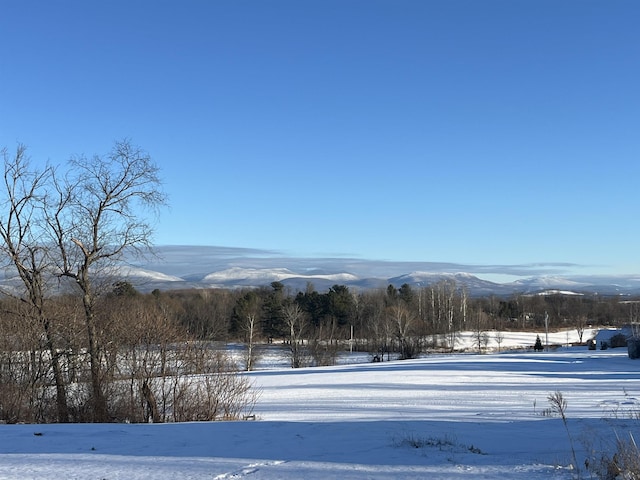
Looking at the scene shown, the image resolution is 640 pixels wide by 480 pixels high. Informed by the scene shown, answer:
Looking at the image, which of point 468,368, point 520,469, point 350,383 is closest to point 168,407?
point 520,469

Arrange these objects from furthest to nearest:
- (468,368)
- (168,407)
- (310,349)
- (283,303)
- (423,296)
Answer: (423,296)
(283,303)
(310,349)
(468,368)
(168,407)

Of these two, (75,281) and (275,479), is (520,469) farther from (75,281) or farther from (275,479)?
(75,281)

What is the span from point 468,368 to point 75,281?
87.1ft

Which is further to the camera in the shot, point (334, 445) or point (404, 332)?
point (404, 332)

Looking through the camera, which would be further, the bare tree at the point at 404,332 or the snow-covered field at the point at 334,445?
the bare tree at the point at 404,332

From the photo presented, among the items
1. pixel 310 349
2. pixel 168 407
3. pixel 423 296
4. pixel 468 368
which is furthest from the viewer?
pixel 423 296

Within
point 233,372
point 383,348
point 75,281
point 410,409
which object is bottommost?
point 383,348

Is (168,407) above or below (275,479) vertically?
below

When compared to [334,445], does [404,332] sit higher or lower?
lower

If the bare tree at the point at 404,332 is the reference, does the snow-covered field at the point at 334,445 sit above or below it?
above

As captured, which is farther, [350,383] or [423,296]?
[423,296]

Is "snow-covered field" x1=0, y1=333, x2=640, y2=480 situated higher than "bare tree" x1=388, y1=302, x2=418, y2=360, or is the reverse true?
"snow-covered field" x1=0, y1=333, x2=640, y2=480

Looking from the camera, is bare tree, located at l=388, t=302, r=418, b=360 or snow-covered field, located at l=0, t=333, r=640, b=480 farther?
bare tree, located at l=388, t=302, r=418, b=360

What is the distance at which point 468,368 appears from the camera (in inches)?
1512
